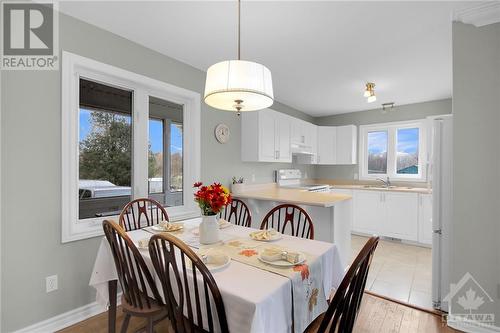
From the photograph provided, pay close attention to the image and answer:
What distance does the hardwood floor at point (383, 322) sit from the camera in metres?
1.92

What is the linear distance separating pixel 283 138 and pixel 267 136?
0.46 metres

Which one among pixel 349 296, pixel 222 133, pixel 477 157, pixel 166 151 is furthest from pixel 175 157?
pixel 477 157

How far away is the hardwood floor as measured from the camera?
1.92 metres

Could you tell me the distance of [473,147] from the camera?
6.16 feet

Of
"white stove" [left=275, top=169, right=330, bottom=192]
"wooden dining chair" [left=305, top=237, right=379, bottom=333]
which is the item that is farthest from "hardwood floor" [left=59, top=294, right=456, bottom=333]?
"white stove" [left=275, top=169, right=330, bottom=192]

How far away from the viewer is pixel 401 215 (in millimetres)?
4090

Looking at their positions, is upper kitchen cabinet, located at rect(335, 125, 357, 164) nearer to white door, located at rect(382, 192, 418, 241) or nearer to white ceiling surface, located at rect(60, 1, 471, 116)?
white door, located at rect(382, 192, 418, 241)

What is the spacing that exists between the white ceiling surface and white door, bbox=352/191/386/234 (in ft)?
6.51

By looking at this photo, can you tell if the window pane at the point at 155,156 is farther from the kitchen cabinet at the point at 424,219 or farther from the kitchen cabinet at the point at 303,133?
the kitchen cabinet at the point at 424,219

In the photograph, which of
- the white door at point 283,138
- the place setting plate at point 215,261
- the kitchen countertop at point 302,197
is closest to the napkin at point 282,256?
the place setting plate at point 215,261

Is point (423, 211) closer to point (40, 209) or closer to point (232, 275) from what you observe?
point (232, 275)

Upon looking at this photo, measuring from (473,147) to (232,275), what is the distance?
201 centimetres

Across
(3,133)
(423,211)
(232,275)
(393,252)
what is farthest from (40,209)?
(423,211)

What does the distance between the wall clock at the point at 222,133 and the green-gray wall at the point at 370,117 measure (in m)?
3.05
